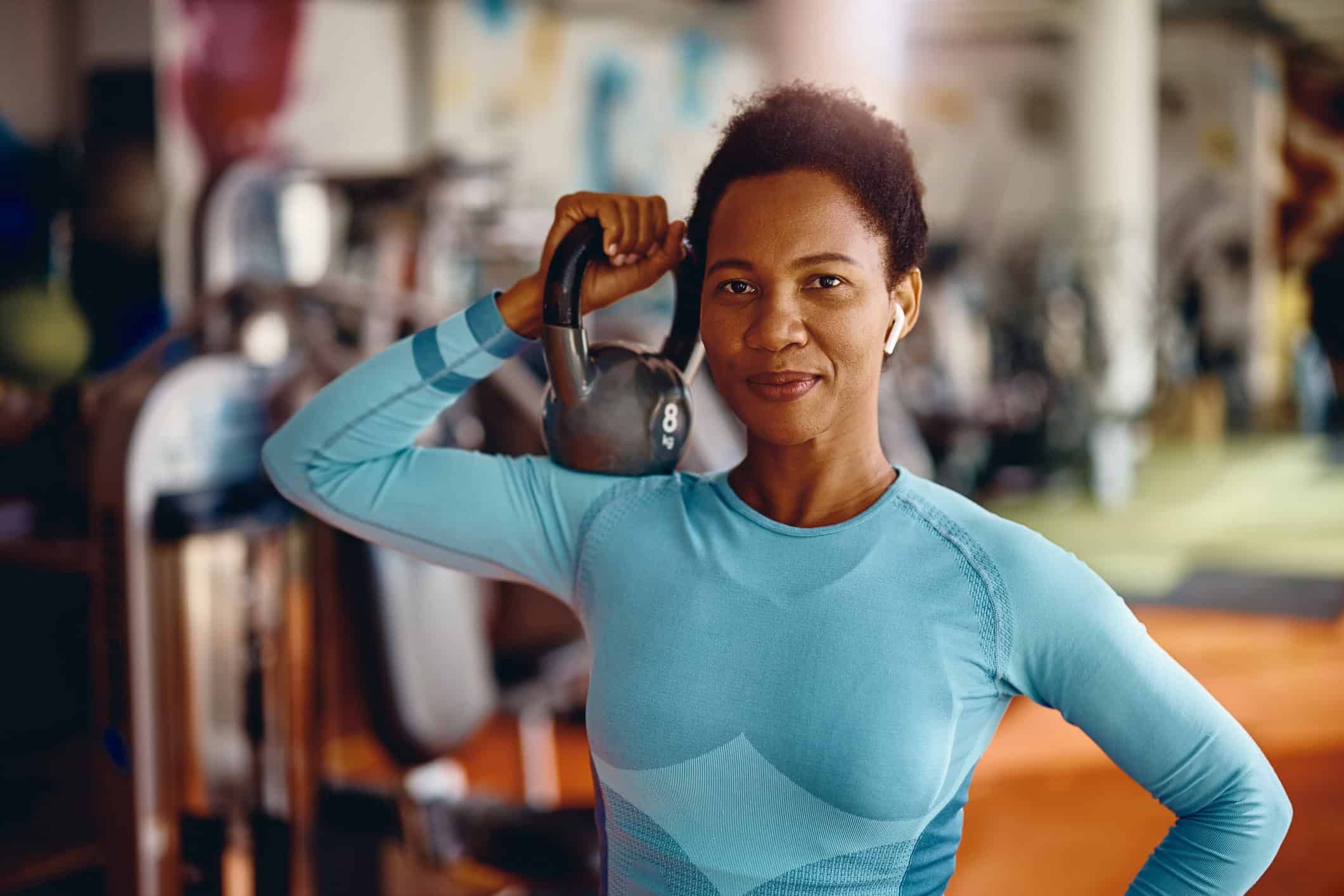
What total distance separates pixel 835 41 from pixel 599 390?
105 inches

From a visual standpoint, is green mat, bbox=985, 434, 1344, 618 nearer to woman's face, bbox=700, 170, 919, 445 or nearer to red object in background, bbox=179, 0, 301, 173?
woman's face, bbox=700, 170, 919, 445

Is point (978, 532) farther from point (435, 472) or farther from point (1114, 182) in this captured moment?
point (1114, 182)

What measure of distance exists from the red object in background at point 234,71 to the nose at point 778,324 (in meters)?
5.07

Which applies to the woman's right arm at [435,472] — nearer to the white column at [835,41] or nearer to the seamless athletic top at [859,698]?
the seamless athletic top at [859,698]

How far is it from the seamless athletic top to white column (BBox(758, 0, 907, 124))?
105 inches

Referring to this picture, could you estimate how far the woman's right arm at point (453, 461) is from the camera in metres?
0.95

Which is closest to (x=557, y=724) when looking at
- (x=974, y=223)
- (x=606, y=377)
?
(x=606, y=377)

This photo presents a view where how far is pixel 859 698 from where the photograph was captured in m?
0.79

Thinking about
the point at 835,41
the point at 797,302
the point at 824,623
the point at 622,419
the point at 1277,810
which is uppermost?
the point at 835,41

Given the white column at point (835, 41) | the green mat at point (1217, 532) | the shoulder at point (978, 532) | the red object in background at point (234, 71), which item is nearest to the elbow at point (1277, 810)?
the shoulder at point (978, 532)

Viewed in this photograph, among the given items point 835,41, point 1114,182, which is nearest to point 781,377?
point 835,41

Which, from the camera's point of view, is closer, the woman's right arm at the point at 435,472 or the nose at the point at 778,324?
the nose at the point at 778,324

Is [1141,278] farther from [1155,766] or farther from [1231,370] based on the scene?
[1155,766]

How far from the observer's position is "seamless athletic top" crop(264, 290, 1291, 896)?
2.58 feet
